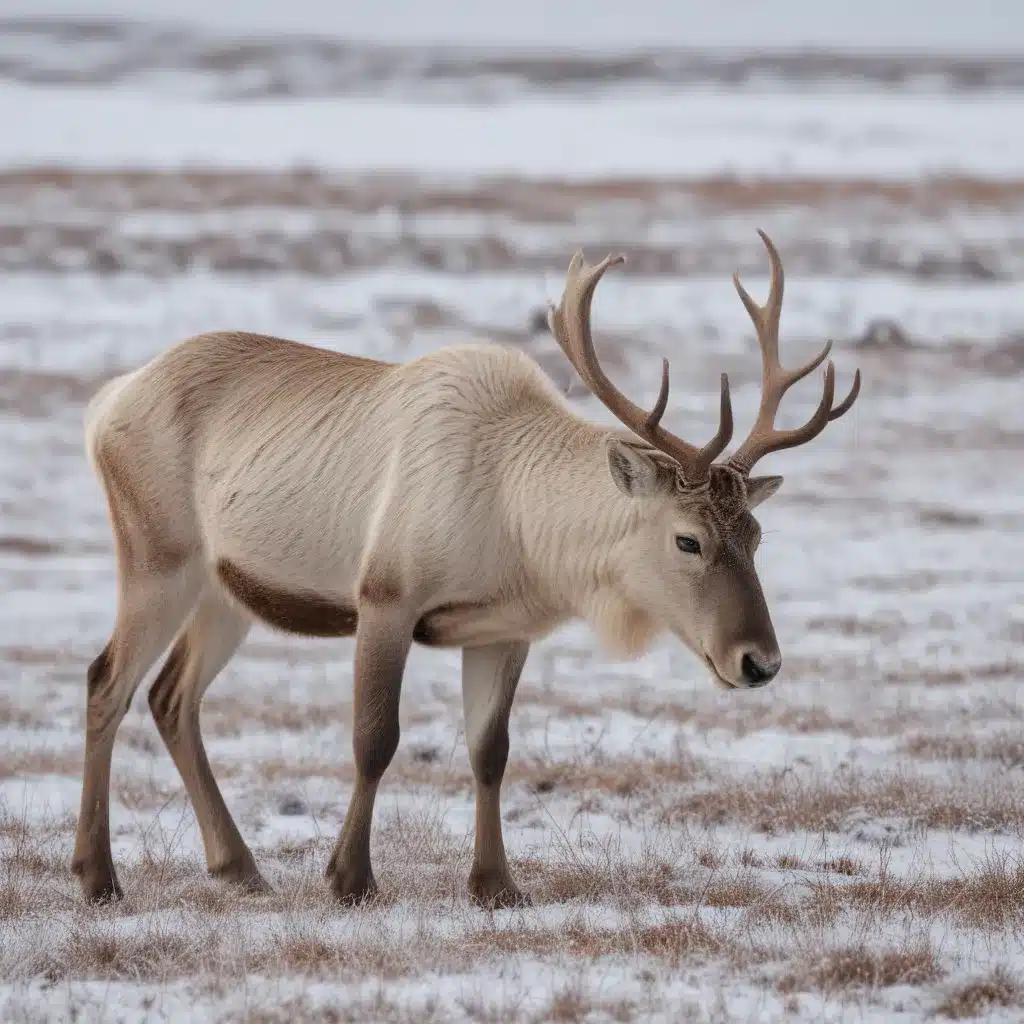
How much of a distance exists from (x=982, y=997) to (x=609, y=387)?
2524 mm

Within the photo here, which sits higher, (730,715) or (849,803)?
(849,803)

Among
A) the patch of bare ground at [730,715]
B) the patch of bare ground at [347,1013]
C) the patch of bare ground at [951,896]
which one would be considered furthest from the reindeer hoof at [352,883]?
the patch of bare ground at [730,715]

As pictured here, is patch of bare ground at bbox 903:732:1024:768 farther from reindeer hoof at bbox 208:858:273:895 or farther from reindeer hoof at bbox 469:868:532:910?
reindeer hoof at bbox 208:858:273:895

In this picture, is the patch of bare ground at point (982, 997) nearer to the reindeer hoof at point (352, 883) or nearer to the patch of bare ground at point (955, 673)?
the reindeer hoof at point (352, 883)

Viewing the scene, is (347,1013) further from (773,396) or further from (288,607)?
(773,396)

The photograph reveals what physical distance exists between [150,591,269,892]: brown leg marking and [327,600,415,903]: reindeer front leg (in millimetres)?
761

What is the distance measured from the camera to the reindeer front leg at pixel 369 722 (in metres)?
6.08

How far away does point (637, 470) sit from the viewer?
593cm

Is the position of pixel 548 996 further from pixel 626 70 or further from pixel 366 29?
pixel 366 29

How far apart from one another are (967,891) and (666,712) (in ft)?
13.6

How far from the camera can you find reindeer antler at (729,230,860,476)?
595 cm

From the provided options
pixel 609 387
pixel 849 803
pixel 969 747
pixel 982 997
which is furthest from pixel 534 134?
pixel 982 997

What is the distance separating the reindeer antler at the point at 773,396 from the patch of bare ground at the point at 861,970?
5.46 feet

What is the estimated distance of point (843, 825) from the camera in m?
7.15
